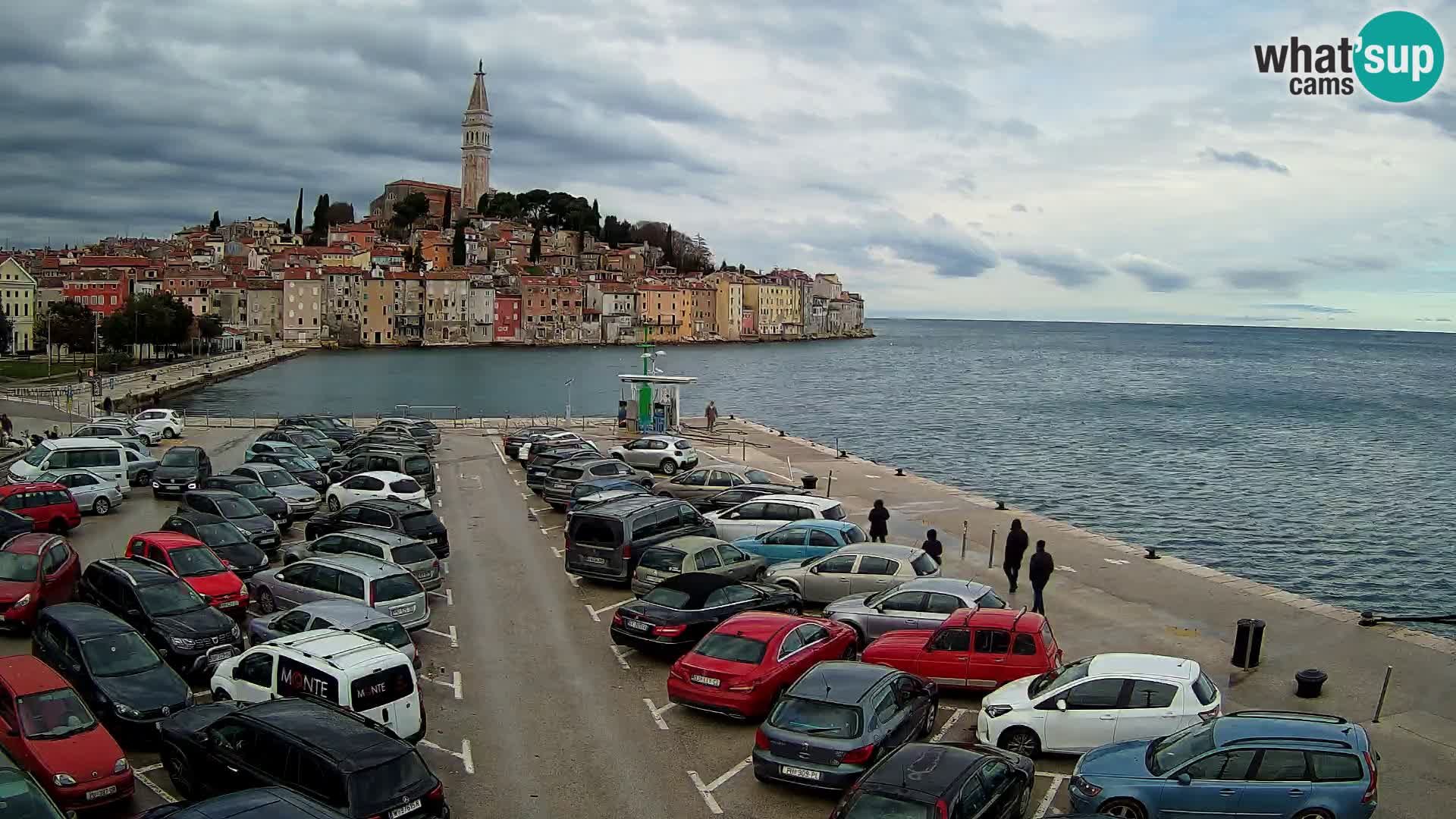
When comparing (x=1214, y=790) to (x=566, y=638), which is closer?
(x=1214, y=790)

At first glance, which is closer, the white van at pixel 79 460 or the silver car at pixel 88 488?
the silver car at pixel 88 488

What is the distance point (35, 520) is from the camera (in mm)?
20469

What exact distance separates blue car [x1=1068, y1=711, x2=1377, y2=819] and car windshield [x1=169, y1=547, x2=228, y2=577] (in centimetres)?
1213

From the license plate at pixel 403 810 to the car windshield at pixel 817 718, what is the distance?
3.24m

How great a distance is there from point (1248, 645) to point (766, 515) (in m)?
9.14

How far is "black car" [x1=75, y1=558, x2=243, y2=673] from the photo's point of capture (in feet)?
41.2

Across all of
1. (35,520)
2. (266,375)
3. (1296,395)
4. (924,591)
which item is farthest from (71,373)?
(1296,395)

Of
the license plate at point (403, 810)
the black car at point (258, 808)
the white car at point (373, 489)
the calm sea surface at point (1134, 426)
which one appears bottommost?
the calm sea surface at point (1134, 426)

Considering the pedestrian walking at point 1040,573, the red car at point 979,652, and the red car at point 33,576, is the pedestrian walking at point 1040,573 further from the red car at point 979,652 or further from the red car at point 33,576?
the red car at point 33,576

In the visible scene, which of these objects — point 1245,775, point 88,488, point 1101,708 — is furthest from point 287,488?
point 1245,775

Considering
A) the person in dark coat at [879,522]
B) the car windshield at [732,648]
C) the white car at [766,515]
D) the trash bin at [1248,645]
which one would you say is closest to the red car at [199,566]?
the car windshield at [732,648]

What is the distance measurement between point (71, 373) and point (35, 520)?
64.5 meters

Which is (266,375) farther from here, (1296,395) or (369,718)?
(369,718)

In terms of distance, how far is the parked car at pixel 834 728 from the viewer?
946 centimetres
